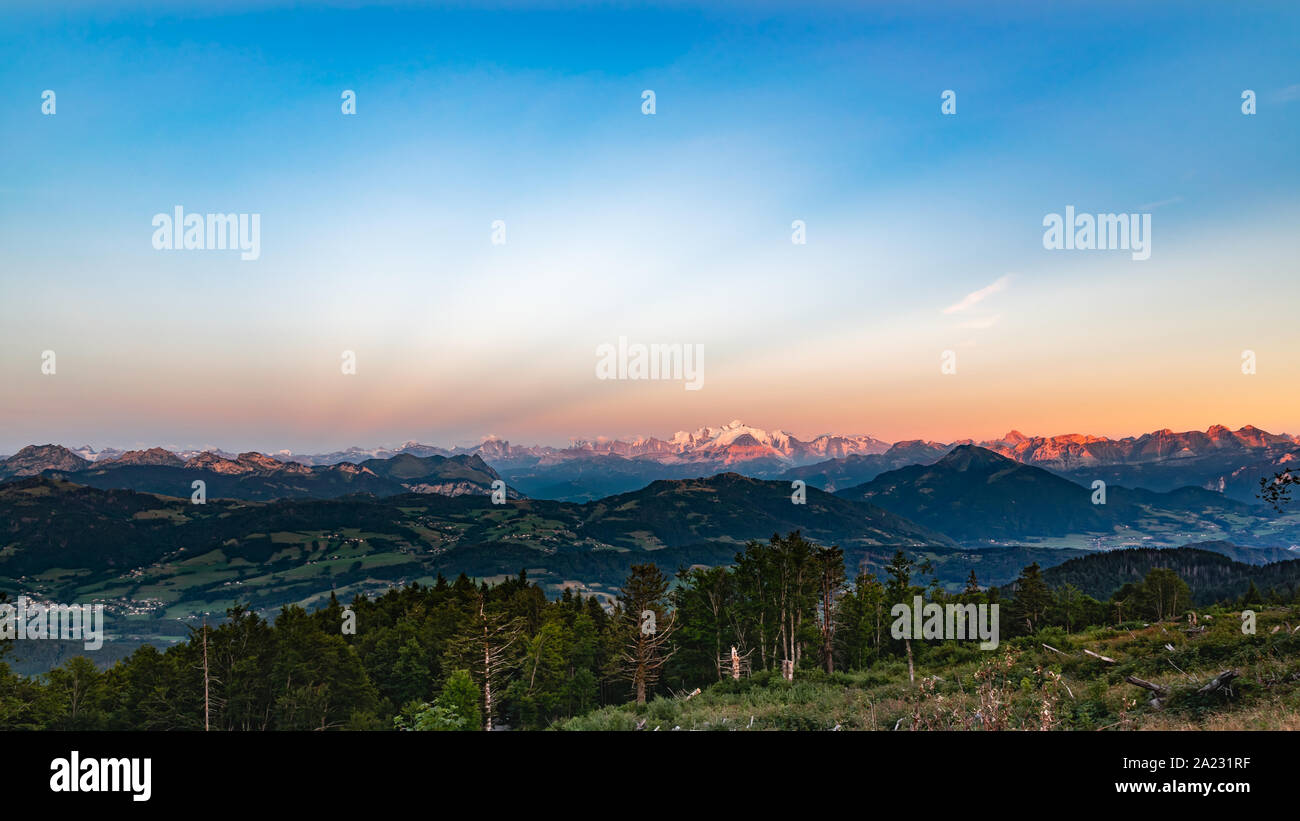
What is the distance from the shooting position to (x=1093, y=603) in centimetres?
9406

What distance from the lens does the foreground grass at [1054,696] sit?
14.3 meters

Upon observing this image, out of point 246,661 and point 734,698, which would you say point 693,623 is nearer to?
point 734,698

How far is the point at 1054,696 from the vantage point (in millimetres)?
9977

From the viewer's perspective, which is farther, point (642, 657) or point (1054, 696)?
point (642, 657)

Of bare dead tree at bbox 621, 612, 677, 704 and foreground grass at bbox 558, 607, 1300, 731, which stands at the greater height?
foreground grass at bbox 558, 607, 1300, 731

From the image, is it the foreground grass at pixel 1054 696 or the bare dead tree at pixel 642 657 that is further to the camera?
the bare dead tree at pixel 642 657

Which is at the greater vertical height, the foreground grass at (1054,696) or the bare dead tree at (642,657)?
the foreground grass at (1054,696)

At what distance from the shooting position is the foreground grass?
14.3m

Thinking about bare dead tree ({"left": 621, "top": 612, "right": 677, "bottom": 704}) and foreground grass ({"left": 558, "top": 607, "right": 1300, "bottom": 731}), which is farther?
bare dead tree ({"left": 621, "top": 612, "right": 677, "bottom": 704})

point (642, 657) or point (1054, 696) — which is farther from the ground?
point (1054, 696)
